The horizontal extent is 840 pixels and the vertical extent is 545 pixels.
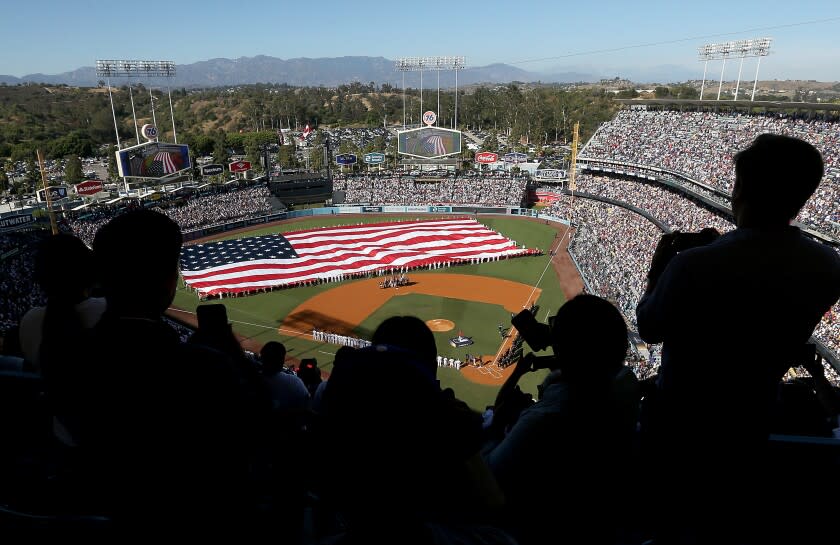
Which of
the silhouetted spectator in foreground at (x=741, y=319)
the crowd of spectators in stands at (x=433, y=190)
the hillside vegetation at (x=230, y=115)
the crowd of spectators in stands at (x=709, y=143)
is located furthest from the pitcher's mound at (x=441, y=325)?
the hillside vegetation at (x=230, y=115)

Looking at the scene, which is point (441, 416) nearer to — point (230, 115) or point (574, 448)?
point (574, 448)

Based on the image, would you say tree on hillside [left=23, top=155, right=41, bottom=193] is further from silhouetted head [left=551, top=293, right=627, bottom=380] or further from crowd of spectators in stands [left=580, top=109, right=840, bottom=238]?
silhouetted head [left=551, top=293, right=627, bottom=380]

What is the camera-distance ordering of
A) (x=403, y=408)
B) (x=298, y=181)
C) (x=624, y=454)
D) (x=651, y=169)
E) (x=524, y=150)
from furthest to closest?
1. (x=524, y=150)
2. (x=298, y=181)
3. (x=651, y=169)
4. (x=624, y=454)
5. (x=403, y=408)

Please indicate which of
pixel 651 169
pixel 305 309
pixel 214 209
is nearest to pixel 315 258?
pixel 305 309

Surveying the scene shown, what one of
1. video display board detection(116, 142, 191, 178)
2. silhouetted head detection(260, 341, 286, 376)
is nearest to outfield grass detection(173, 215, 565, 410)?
silhouetted head detection(260, 341, 286, 376)

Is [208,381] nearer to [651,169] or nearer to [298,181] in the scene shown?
[651,169]

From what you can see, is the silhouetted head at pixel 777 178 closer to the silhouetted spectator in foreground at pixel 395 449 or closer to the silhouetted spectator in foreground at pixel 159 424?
the silhouetted spectator in foreground at pixel 395 449

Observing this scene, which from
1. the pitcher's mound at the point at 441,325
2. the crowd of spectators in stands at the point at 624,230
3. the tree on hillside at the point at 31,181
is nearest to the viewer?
the pitcher's mound at the point at 441,325
